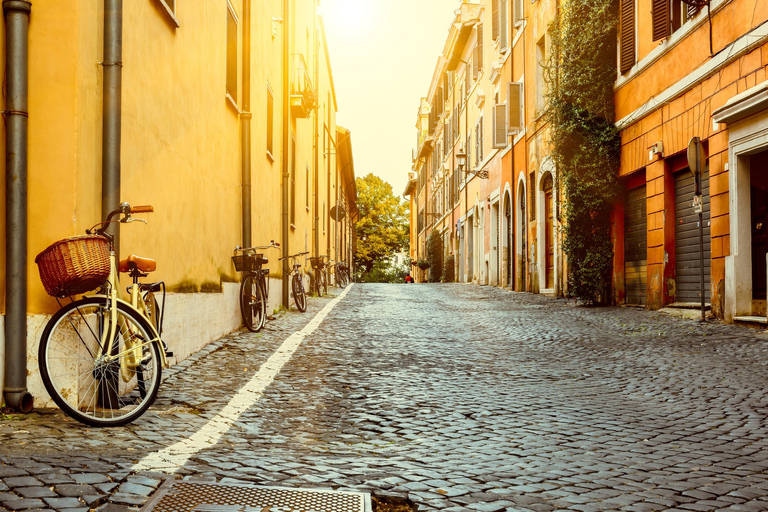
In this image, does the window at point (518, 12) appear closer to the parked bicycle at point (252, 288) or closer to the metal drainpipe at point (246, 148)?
the metal drainpipe at point (246, 148)

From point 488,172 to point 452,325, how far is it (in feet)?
60.9

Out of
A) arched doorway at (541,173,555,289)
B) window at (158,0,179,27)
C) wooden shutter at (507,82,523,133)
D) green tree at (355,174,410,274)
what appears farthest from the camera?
green tree at (355,174,410,274)

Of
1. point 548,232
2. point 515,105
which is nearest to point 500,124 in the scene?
point 515,105

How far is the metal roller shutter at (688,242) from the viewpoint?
37.4 ft

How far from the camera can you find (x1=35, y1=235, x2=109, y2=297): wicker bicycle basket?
413 cm

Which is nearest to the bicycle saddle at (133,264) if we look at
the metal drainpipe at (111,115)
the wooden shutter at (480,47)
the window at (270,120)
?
the metal drainpipe at (111,115)

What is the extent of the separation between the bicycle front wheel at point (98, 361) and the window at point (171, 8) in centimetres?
316

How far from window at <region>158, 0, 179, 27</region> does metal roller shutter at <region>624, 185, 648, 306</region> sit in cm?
944

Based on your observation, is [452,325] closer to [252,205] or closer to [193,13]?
[252,205]

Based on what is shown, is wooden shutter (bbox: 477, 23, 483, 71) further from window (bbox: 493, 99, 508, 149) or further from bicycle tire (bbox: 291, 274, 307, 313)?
bicycle tire (bbox: 291, 274, 307, 313)

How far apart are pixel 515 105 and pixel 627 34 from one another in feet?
27.3

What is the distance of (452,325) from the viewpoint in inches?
409

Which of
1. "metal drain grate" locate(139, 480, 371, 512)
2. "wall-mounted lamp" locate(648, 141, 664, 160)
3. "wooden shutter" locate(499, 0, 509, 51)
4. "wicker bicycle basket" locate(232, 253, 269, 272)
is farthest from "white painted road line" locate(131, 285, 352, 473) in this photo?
"wooden shutter" locate(499, 0, 509, 51)

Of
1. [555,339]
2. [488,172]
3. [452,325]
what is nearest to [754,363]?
[555,339]
